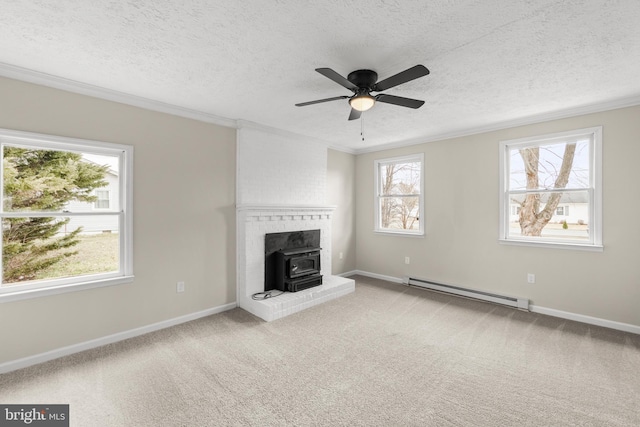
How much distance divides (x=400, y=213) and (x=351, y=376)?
3507 millimetres

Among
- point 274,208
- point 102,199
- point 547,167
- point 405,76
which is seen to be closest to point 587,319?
point 547,167

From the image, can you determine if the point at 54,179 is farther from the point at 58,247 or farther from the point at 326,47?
the point at 326,47

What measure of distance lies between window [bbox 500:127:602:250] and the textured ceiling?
0.57m

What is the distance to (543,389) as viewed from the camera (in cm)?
222

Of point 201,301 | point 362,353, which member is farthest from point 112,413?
point 362,353

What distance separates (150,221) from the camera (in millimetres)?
3221

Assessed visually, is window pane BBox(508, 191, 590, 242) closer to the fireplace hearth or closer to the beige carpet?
the beige carpet

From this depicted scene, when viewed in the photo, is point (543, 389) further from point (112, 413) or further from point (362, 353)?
point (112, 413)

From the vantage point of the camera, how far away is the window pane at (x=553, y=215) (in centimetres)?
356

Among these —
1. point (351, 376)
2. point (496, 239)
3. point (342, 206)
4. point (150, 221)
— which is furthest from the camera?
point (342, 206)

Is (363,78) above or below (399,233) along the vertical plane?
above

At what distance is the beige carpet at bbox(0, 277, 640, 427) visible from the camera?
6.43 feet

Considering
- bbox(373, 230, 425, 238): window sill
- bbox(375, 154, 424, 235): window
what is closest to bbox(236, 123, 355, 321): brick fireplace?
bbox(373, 230, 425, 238): window sill

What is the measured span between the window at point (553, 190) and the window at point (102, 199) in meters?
4.94
